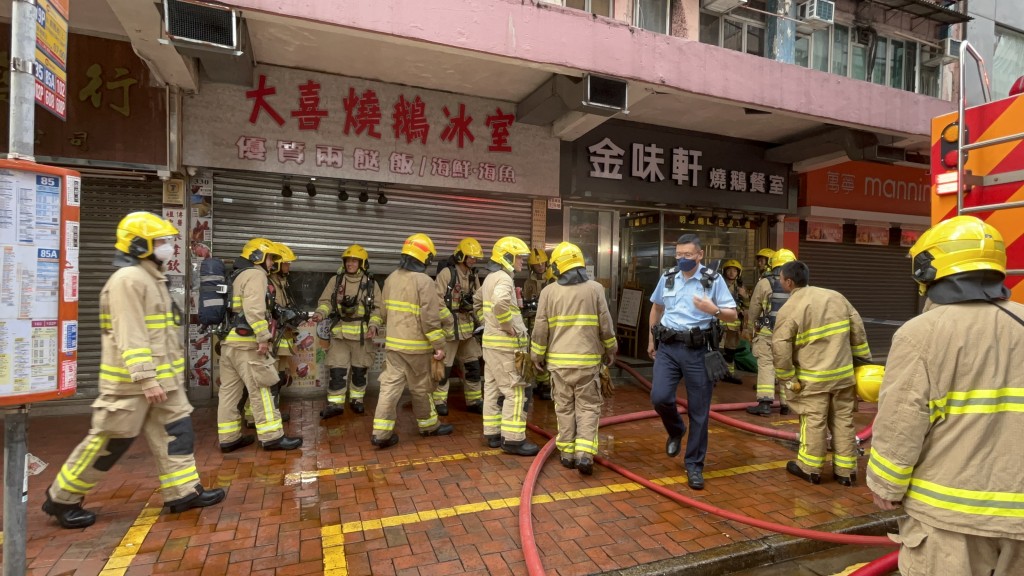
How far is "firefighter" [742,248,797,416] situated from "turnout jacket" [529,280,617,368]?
309 cm

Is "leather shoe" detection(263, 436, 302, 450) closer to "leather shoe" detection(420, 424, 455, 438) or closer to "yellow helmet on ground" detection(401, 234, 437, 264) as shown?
"leather shoe" detection(420, 424, 455, 438)

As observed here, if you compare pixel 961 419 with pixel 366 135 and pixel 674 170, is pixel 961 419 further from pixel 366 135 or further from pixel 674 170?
pixel 674 170

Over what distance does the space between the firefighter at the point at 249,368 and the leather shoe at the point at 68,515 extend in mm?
1375

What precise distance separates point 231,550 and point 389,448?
6.48ft

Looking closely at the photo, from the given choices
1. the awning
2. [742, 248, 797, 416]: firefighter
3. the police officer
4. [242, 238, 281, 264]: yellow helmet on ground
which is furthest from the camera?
the awning

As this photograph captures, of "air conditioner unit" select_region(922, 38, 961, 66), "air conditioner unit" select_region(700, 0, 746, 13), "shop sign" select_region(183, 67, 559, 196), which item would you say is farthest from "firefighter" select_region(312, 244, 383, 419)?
"air conditioner unit" select_region(922, 38, 961, 66)

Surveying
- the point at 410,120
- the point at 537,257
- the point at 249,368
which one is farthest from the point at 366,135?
the point at 249,368

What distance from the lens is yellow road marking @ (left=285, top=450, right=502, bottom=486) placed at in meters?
4.34

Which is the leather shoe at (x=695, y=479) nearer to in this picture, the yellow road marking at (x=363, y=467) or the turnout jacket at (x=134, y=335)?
the yellow road marking at (x=363, y=467)

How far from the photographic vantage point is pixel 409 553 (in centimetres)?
320

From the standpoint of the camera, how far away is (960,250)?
78.5 inches

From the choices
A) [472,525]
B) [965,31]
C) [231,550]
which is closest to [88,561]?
[231,550]

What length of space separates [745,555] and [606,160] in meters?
6.22

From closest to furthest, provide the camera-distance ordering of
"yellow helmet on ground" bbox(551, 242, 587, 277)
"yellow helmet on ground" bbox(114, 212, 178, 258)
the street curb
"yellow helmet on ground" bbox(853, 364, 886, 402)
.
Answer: "yellow helmet on ground" bbox(853, 364, 886, 402), the street curb, "yellow helmet on ground" bbox(114, 212, 178, 258), "yellow helmet on ground" bbox(551, 242, 587, 277)
